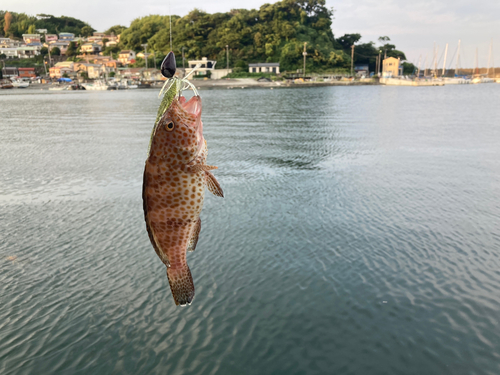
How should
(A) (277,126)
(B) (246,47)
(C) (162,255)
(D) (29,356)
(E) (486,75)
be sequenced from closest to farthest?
(C) (162,255) → (D) (29,356) → (A) (277,126) → (B) (246,47) → (E) (486,75)

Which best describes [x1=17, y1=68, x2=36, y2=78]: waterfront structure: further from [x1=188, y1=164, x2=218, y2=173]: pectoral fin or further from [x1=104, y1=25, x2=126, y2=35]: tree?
[x1=188, y1=164, x2=218, y2=173]: pectoral fin

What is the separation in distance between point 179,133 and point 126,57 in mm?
168512

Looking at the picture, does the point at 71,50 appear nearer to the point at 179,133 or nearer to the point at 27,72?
the point at 27,72

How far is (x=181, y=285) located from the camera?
2611 mm

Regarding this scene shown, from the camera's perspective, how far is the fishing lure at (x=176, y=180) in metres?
2.29

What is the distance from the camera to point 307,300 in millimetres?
9172

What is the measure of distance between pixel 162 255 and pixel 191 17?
157058mm

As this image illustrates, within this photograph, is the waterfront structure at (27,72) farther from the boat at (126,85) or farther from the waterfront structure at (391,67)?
the waterfront structure at (391,67)

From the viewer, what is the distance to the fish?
2301mm

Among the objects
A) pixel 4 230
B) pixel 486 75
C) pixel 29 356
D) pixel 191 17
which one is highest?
pixel 191 17

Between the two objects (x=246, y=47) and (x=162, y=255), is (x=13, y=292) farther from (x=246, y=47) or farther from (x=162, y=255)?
(x=246, y=47)

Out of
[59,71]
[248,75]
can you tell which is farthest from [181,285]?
[59,71]

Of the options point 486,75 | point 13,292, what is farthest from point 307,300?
point 486,75

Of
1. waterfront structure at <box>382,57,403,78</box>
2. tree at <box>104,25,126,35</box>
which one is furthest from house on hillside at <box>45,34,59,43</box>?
waterfront structure at <box>382,57,403,78</box>
